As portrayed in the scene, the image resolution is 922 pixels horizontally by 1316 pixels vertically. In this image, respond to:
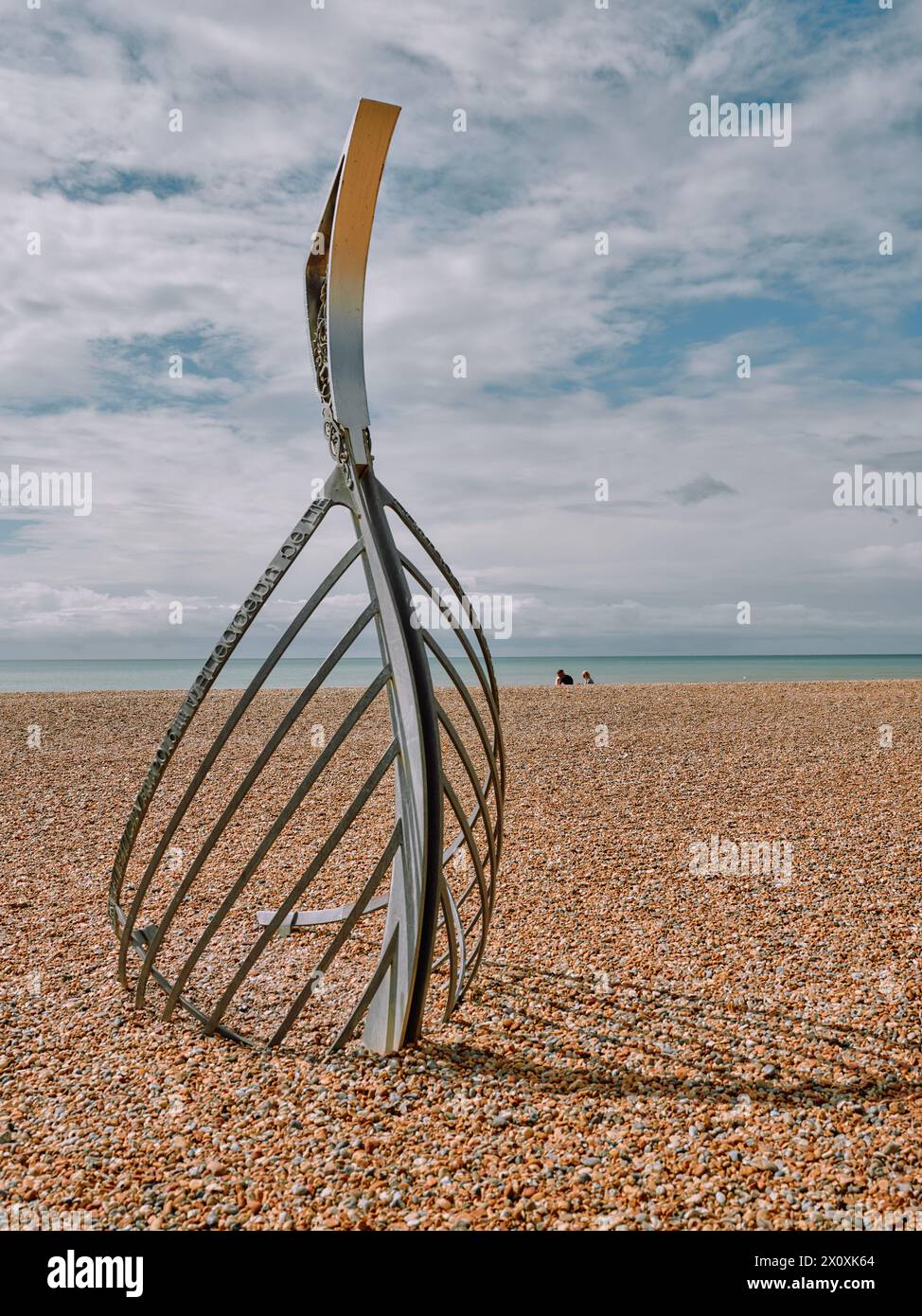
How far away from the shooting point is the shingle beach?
2.86 metres

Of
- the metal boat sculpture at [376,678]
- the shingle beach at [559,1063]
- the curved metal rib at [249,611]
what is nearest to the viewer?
the shingle beach at [559,1063]

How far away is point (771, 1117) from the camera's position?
10.7 feet

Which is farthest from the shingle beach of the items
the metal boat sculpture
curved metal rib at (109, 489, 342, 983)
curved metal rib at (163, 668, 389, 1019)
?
curved metal rib at (109, 489, 342, 983)

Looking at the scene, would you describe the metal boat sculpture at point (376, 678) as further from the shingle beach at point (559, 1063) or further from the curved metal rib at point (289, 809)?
the shingle beach at point (559, 1063)

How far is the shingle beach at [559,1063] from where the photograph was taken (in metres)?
2.86

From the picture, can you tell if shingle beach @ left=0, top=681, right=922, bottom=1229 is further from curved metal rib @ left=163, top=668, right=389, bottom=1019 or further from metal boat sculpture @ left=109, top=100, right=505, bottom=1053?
curved metal rib @ left=163, top=668, right=389, bottom=1019

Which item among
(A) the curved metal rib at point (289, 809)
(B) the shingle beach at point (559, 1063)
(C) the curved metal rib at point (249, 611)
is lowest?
(B) the shingle beach at point (559, 1063)

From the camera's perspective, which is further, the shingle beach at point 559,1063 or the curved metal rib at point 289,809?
the curved metal rib at point 289,809

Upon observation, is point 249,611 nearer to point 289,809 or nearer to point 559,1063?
point 289,809

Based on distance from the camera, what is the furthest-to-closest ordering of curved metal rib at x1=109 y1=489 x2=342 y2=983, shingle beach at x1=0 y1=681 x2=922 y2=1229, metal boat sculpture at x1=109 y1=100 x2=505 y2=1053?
curved metal rib at x1=109 y1=489 x2=342 y2=983 → metal boat sculpture at x1=109 y1=100 x2=505 y2=1053 → shingle beach at x1=0 y1=681 x2=922 y2=1229

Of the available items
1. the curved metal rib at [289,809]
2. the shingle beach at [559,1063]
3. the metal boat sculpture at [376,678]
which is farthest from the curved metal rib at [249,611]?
the shingle beach at [559,1063]

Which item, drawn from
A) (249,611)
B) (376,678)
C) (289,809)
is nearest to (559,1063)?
(289,809)
